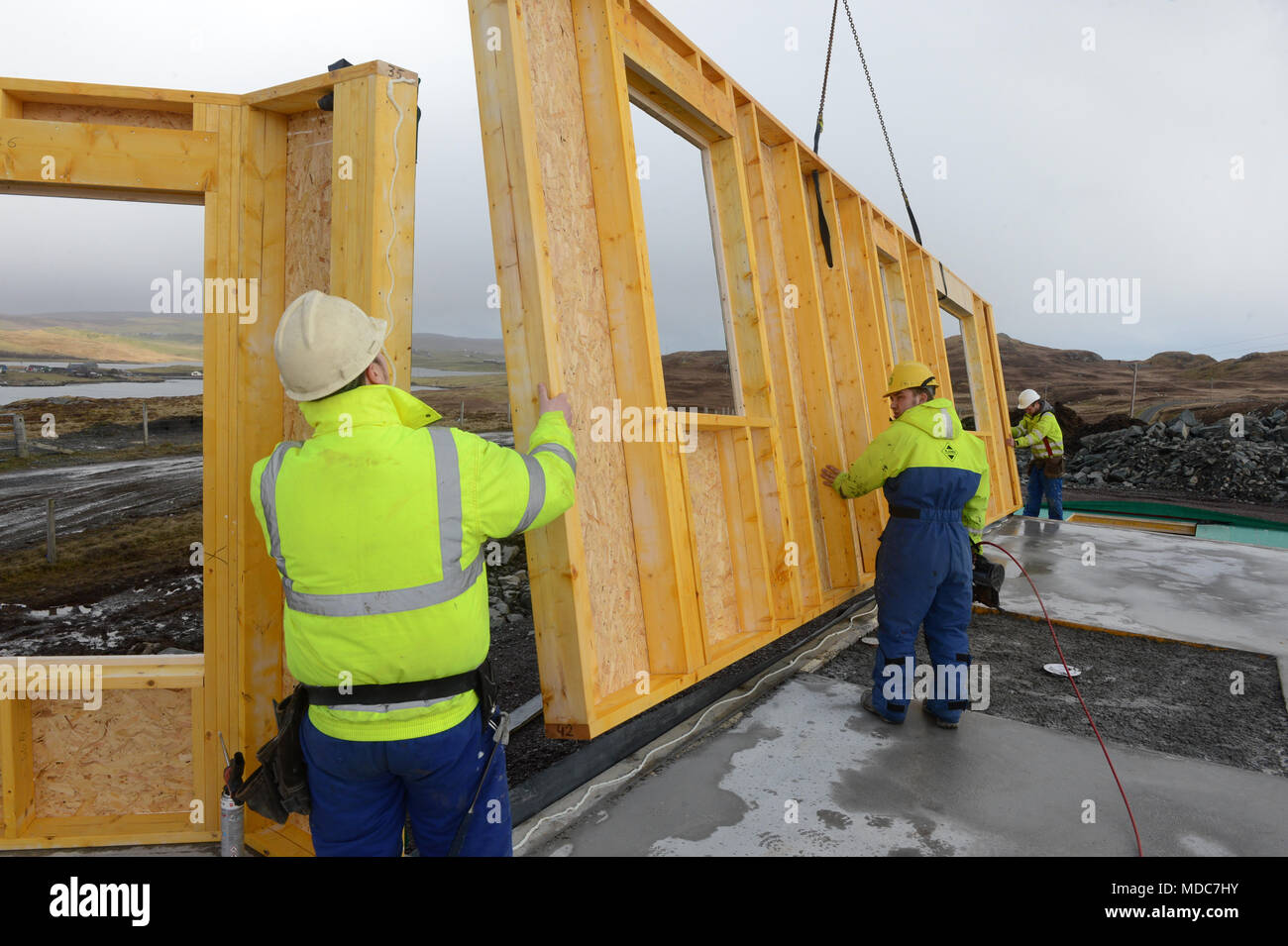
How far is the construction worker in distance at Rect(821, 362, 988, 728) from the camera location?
4.21 meters

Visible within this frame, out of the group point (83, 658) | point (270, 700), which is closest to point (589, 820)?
point (270, 700)

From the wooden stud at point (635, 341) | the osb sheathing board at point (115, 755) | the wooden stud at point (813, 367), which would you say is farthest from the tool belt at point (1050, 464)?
the osb sheathing board at point (115, 755)

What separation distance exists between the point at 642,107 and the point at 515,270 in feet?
6.50

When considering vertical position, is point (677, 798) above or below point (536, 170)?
below

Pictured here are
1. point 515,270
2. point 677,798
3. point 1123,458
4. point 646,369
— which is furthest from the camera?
point 1123,458

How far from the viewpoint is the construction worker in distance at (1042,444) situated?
1152 centimetres

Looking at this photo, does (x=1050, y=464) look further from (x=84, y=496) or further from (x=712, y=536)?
(x=84, y=496)

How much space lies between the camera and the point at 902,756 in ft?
12.5

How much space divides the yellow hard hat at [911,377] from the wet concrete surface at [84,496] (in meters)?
11.2

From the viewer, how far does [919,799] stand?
11.1ft

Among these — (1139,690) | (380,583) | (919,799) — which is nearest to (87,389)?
(380,583)

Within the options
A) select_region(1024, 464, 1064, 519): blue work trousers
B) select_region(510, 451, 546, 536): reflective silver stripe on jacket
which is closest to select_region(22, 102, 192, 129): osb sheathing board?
select_region(510, 451, 546, 536): reflective silver stripe on jacket
